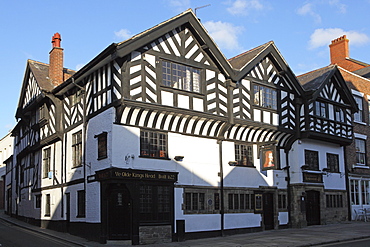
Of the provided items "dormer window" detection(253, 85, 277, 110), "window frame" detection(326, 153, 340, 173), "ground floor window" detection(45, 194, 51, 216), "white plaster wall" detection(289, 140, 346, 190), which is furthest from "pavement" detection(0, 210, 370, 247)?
"dormer window" detection(253, 85, 277, 110)

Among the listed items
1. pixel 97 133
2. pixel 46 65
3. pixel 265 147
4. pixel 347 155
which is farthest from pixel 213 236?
pixel 46 65

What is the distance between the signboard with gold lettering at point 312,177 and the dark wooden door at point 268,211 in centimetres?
228

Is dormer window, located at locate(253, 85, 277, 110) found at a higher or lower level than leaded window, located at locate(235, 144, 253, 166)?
higher

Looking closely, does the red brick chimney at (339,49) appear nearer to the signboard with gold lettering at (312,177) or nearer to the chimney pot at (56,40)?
the signboard with gold lettering at (312,177)

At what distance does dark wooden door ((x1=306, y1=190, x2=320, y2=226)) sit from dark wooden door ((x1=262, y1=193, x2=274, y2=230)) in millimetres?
2572

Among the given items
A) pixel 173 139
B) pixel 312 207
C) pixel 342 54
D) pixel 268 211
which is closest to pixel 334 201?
pixel 312 207

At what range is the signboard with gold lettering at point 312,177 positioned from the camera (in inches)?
898

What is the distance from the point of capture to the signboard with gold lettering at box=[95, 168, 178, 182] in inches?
639

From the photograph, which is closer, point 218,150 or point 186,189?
point 186,189

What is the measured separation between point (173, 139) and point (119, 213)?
3.88 meters

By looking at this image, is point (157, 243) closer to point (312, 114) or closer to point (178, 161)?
point (178, 161)

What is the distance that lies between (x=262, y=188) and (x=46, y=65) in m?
15.1

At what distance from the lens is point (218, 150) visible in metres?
19.9

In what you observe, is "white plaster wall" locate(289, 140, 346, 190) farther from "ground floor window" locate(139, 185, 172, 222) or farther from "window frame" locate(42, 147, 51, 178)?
"window frame" locate(42, 147, 51, 178)
